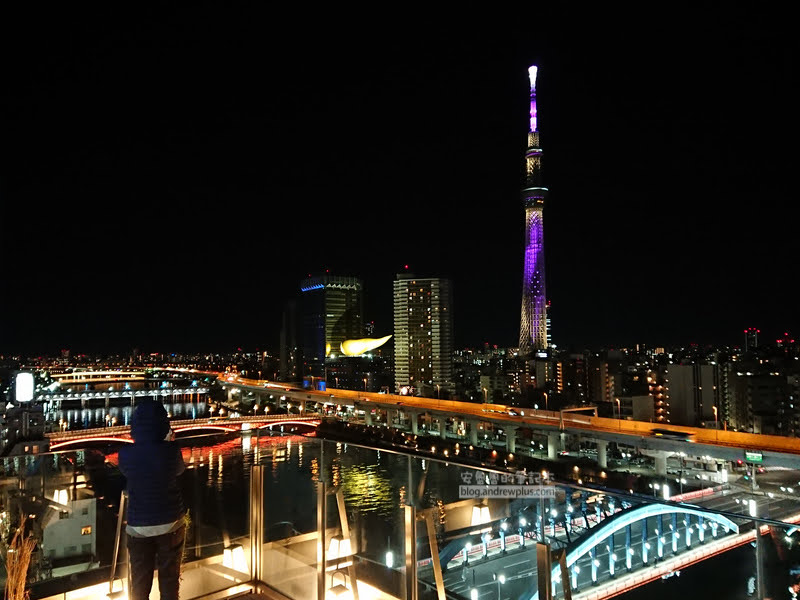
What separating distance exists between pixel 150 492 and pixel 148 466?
7cm

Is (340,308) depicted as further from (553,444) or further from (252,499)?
(252,499)

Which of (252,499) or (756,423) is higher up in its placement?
(252,499)

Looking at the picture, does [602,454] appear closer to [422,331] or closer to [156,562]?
[156,562]

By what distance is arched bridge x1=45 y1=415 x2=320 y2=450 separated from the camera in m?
15.3

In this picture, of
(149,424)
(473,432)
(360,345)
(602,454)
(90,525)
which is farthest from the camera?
(360,345)

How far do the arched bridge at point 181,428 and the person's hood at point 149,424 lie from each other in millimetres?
11377

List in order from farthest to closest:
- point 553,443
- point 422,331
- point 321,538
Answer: point 422,331 < point 553,443 < point 321,538

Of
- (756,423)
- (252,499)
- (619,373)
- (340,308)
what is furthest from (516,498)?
(340,308)

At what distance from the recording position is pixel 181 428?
17078 mm

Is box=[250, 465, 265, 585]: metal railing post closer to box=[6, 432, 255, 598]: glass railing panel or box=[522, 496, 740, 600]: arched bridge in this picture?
box=[6, 432, 255, 598]: glass railing panel

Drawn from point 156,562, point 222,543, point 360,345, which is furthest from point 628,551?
point 360,345

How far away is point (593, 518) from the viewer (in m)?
1.53

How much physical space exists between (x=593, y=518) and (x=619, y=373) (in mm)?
34186

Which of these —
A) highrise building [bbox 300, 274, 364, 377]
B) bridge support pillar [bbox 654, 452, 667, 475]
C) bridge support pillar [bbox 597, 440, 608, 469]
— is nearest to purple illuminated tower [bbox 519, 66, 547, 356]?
highrise building [bbox 300, 274, 364, 377]
